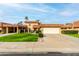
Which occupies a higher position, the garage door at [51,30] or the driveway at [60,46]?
the driveway at [60,46]

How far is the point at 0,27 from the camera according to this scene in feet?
189

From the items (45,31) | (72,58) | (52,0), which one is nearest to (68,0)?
(52,0)

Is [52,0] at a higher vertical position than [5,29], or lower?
higher

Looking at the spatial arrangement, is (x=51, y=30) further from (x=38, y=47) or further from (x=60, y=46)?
(x=38, y=47)

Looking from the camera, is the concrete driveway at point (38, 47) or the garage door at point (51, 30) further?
the garage door at point (51, 30)

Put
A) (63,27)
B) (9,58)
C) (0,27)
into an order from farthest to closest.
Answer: (63,27)
(0,27)
(9,58)

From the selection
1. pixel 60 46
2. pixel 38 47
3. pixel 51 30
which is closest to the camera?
pixel 38 47

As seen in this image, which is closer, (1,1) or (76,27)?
(1,1)

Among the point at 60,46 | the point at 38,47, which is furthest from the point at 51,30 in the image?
the point at 38,47

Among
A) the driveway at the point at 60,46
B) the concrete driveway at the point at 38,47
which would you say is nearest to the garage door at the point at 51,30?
the driveway at the point at 60,46

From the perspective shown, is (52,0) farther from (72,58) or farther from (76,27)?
(76,27)

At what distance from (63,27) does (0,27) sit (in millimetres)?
18993

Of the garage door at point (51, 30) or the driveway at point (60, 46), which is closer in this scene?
the driveway at point (60, 46)

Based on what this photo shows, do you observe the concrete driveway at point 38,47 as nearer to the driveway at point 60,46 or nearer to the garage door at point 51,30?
the driveway at point 60,46
